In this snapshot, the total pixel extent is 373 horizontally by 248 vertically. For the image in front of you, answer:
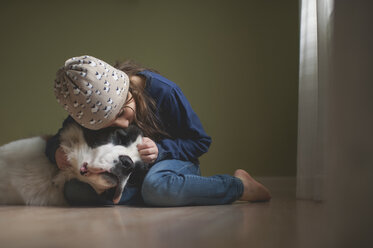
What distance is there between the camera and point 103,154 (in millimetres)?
1202

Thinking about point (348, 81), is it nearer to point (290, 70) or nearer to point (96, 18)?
point (290, 70)

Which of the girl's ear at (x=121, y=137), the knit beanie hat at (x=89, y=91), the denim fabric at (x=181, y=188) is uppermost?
the knit beanie hat at (x=89, y=91)

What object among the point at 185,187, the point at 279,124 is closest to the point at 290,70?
the point at 279,124

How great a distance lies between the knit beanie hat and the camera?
117cm

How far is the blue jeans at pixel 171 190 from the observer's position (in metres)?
1.29

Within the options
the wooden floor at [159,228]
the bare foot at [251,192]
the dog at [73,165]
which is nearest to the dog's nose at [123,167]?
the dog at [73,165]

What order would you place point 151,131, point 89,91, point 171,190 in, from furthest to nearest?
point 151,131
point 171,190
point 89,91

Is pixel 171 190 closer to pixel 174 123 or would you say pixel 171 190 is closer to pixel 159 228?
pixel 174 123

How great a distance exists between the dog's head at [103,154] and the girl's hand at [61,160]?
3 cm

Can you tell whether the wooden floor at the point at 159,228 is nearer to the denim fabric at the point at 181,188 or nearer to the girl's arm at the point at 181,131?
the denim fabric at the point at 181,188

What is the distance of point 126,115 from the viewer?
1330 millimetres

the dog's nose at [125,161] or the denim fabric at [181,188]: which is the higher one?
the dog's nose at [125,161]

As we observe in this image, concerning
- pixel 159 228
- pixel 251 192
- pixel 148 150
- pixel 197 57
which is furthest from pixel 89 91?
pixel 197 57

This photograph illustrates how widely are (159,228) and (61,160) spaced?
61 centimetres
